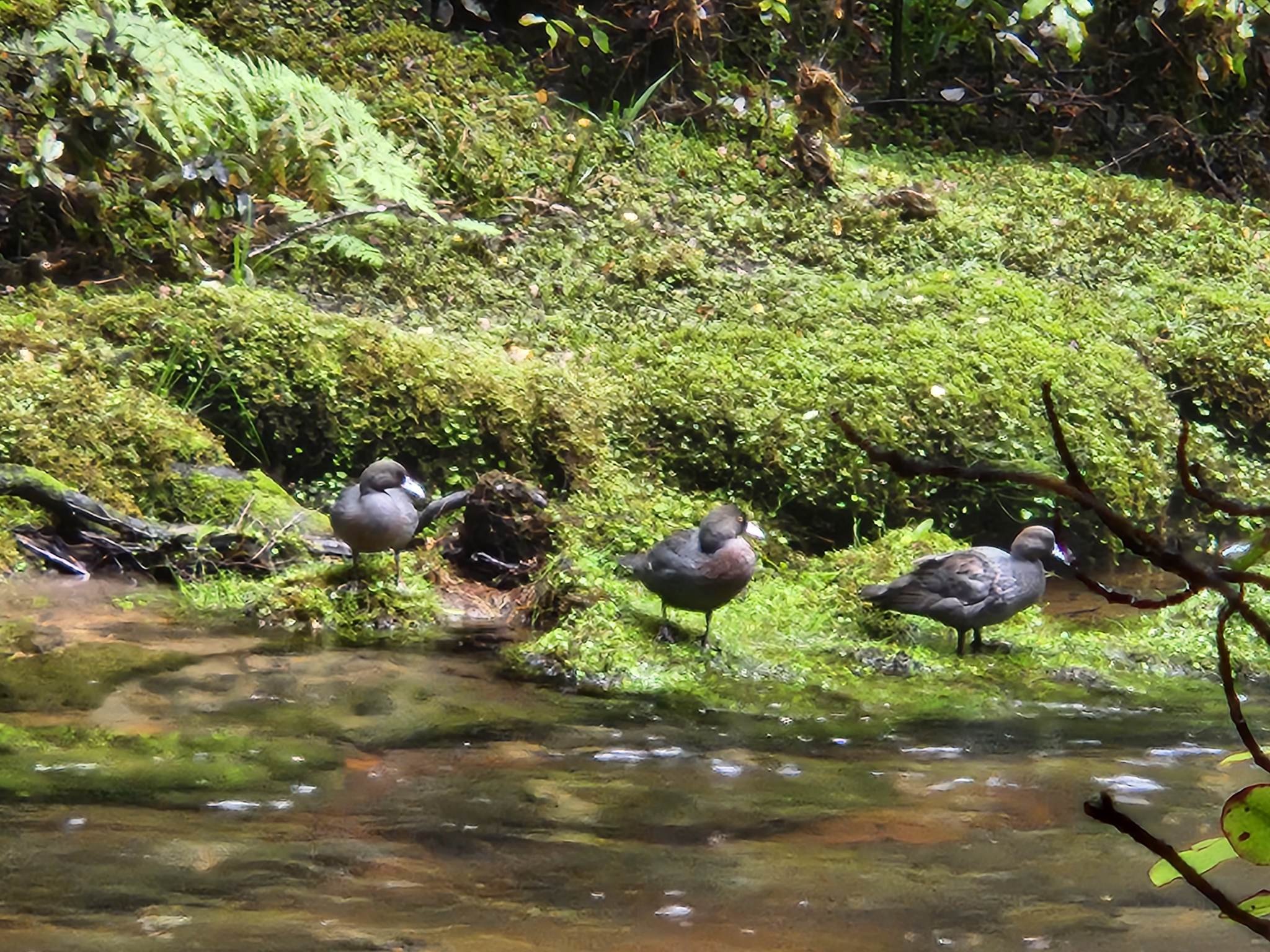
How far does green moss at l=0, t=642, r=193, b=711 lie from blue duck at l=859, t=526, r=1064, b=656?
8.83 feet

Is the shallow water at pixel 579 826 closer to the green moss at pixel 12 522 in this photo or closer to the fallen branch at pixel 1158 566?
the green moss at pixel 12 522

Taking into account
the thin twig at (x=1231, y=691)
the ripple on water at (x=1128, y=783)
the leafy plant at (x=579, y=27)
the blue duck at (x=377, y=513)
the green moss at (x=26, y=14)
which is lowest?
the blue duck at (x=377, y=513)

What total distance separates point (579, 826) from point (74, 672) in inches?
81.4

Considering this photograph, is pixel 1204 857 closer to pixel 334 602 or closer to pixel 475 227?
pixel 334 602

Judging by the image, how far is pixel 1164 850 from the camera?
738mm

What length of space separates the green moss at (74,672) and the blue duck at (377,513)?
3.30 ft

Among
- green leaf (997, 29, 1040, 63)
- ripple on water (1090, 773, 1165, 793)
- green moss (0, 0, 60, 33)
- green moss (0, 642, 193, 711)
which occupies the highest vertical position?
green leaf (997, 29, 1040, 63)

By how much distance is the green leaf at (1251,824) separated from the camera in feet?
3.05

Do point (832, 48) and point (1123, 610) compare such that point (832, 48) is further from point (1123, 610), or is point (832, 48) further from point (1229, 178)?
point (1123, 610)

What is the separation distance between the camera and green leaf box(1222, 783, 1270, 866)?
3.05 ft

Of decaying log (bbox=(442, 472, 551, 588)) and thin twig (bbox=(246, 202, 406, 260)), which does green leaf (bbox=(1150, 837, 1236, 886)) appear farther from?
thin twig (bbox=(246, 202, 406, 260))

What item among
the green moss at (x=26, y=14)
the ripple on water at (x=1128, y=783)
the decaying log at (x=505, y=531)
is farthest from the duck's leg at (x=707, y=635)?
the green moss at (x=26, y=14)

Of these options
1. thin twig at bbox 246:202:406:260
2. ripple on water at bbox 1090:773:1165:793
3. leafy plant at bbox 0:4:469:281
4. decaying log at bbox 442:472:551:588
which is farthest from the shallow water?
thin twig at bbox 246:202:406:260

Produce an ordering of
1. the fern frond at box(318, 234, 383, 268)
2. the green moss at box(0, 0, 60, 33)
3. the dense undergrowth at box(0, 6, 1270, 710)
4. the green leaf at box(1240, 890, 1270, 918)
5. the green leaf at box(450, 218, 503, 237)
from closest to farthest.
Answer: the green leaf at box(1240, 890, 1270, 918) → the dense undergrowth at box(0, 6, 1270, 710) → the green moss at box(0, 0, 60, 33) → the fern frond at box(318, 234, 383, 268) → the green leaf at box(450, 218, 503, 237)
